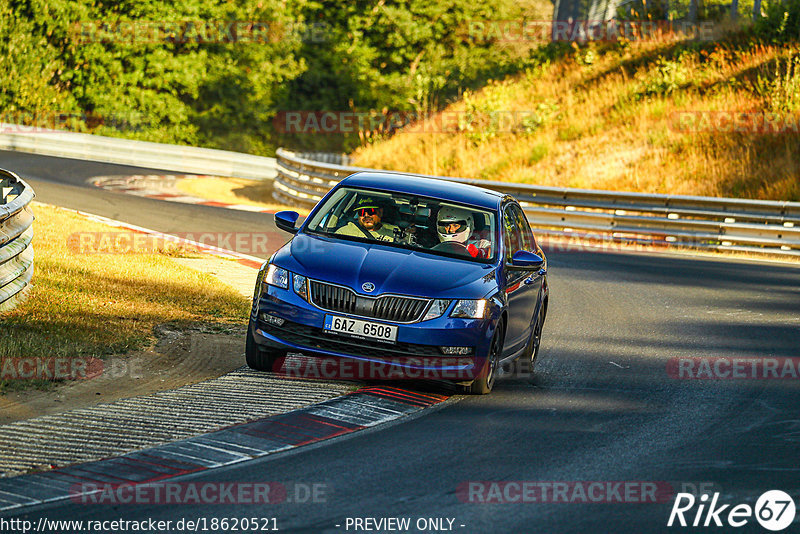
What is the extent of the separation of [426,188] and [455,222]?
1.67 ft

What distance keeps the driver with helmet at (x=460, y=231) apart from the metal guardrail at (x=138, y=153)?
25.0 meters

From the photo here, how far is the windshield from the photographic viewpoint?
9453 mm

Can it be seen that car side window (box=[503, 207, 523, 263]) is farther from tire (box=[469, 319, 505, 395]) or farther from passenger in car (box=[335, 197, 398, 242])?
passenger in car (box=[335, 197, 398, 242])

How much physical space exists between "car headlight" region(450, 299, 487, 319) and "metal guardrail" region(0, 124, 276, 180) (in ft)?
85.9

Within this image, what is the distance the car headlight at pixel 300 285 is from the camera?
338 inches

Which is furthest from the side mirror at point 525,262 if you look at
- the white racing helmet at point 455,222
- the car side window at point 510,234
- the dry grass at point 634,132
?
the dry grass at point 634,132

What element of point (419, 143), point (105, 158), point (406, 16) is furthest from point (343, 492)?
point (406, 16)

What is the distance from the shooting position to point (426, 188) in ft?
32.8

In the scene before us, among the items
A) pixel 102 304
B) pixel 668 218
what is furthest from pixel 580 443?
pixel 668 218

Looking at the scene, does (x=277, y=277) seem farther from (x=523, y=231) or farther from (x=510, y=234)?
(x=523, y=231)

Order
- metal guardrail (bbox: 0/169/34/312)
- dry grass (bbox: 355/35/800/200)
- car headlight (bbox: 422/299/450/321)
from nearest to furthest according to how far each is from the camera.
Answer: car headlight (bbox: 422/299/450/321), metal guardrail (bbox: 0/169/34/312), dry grass (bbox: 355/35/800/200)

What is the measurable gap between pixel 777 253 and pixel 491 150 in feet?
36.7

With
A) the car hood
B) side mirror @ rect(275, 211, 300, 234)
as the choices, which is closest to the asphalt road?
the car hood

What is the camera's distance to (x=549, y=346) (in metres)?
11.6
